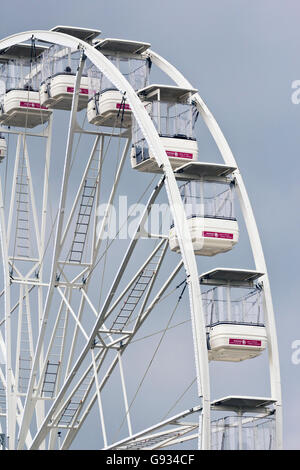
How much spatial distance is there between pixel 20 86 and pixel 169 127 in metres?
11.4

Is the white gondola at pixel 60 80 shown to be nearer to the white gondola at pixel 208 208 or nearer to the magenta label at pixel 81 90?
the magenta label at pixel 81 90

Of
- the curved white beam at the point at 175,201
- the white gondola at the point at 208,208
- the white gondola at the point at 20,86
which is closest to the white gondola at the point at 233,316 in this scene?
the white gondola at the point at 208,208

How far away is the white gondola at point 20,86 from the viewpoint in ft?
293

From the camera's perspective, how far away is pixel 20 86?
89.6 metres

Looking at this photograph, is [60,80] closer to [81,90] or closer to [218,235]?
[81,90]

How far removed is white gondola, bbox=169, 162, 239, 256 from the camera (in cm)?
7775

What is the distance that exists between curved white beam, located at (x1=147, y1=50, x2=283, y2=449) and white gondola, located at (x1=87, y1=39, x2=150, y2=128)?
26.8 inches

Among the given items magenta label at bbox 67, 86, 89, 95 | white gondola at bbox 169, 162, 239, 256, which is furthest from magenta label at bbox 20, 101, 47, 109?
white gondola at bbox 169, 162, 239, 256

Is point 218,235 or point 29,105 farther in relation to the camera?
point 29,105

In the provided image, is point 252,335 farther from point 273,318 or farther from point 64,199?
point 64,199

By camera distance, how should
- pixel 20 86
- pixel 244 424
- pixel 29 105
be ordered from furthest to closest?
pixel 20 86 → pixel 29 105 → pixel 244 424

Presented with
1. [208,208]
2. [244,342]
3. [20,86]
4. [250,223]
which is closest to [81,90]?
[20,86]

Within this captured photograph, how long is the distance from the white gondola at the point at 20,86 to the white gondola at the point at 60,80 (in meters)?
2.04

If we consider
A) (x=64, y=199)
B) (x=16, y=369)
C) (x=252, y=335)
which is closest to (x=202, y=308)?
A: (x=252, y=335)
